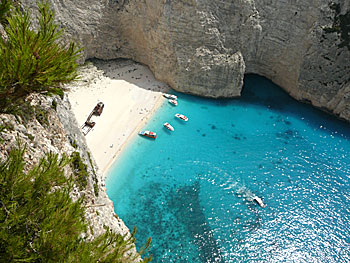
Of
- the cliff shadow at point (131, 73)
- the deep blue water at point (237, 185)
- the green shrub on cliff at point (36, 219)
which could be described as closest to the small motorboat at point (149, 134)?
the deep blue water at point (237, 185)

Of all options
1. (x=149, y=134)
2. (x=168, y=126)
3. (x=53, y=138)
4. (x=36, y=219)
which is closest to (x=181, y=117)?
(x=168, y=126)

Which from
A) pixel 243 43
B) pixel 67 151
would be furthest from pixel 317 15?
pixel 67 151

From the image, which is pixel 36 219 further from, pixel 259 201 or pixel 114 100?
pixel 114 100

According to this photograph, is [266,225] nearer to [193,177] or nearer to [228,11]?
[193,177]

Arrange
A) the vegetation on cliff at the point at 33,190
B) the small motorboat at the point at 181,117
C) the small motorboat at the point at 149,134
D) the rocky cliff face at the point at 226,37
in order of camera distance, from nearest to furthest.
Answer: the vegetation on cliff at the point at 33,190
the small motorboat at the point at 149,134
the small motorboat at the point at 181,117
the rocky cliff face at the point at 226,37

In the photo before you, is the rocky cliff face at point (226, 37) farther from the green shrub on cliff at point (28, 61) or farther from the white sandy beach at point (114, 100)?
the green shrub on cliff at point (28, 61)

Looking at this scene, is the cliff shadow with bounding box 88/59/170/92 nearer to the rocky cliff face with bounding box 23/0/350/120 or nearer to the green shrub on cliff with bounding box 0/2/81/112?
the rocky cliff face with bounding box 23/0/350/120
